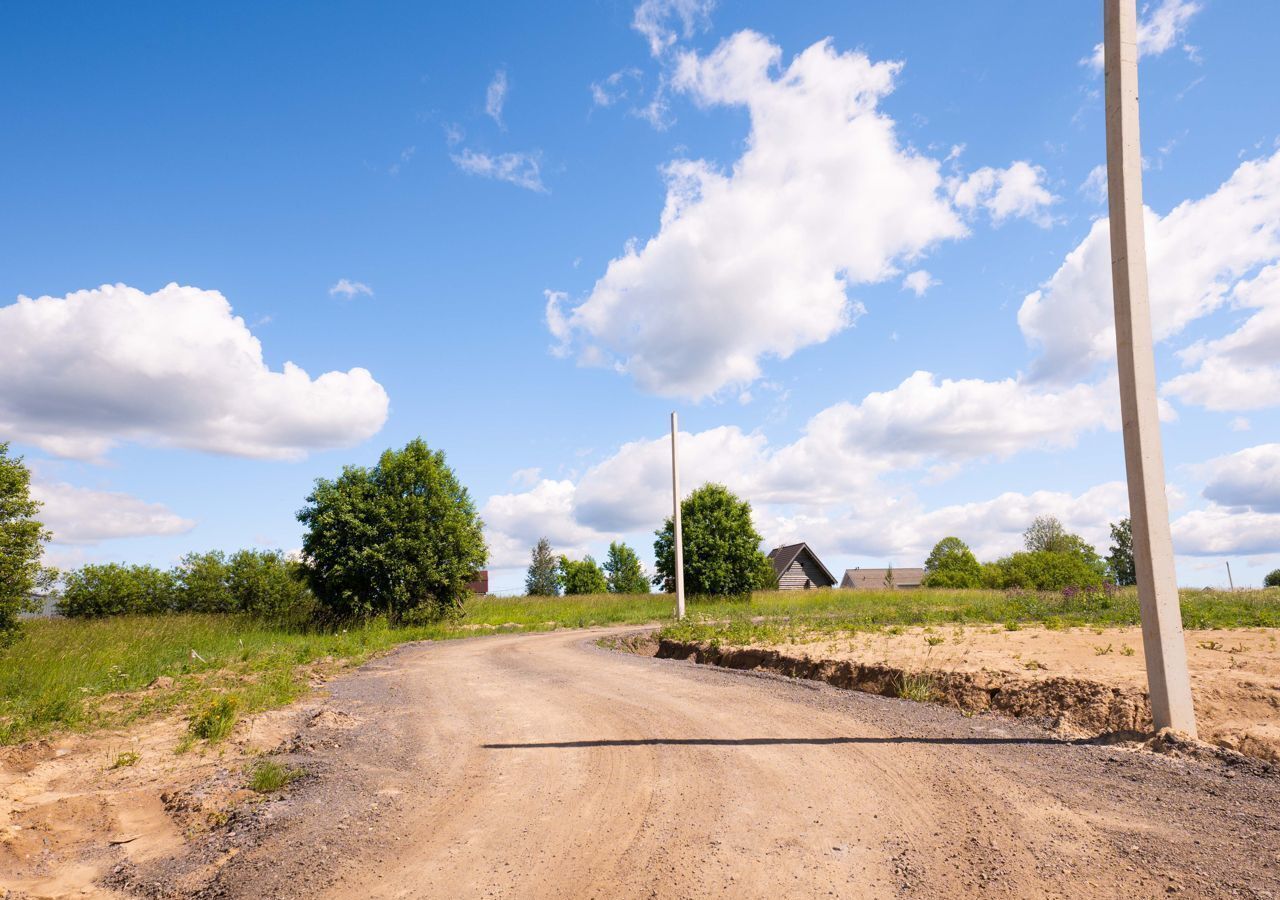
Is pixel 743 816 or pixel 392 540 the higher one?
pixel 392 540

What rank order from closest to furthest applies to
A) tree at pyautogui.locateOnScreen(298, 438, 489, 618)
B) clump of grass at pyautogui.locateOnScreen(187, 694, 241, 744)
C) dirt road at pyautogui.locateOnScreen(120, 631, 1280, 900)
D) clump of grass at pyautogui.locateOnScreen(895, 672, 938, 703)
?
dirt road at pyautogui.locateOnScreen(120, 631, 1280, 900) < clump of grass at pyautogui.locateOnScreen(187, 694, 241, 744) < clump of grass at pyautogui.locateOnScreen(895, 672, 938, 703) < tree at pyautogui.locateOnScreen(298, 438, 489, 618)

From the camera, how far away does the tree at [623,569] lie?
95.4 m

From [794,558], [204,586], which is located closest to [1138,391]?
[204,586]

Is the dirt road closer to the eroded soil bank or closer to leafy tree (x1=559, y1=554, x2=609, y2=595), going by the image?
the eroded soil bank

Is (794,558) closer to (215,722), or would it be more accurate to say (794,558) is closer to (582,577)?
(582,577)

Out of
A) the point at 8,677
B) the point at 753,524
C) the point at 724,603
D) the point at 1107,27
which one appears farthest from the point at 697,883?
the point at 753,524

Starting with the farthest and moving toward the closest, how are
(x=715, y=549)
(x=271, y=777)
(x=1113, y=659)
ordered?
(x=715, y=549)
(x=1113, y=659)
(x=271, y=777)

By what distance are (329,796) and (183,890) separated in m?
1.54

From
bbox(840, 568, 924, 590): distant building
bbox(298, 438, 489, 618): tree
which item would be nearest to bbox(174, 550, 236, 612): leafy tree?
bbox(298, 438, 489, 618): tree

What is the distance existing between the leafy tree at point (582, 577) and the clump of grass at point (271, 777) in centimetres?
8476

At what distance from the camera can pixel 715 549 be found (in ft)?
138

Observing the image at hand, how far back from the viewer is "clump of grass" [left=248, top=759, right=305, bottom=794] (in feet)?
20.0

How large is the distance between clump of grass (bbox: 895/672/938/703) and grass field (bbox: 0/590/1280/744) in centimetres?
534

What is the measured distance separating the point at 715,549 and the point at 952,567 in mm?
54227
